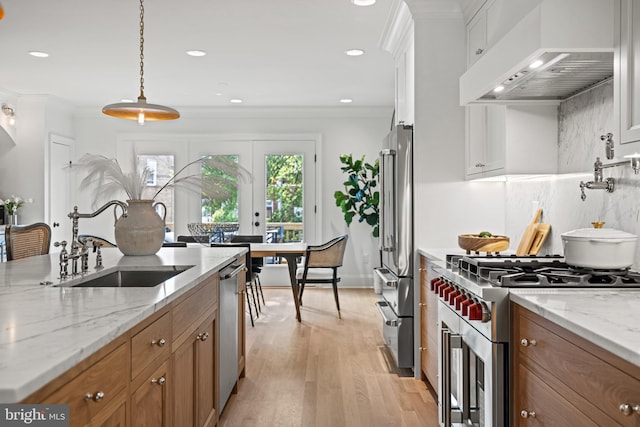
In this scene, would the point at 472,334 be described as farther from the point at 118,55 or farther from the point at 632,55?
Answer: the point at 118,55

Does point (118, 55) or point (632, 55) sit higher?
point (118, 55)

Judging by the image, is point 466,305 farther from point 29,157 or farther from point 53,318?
point 29,157

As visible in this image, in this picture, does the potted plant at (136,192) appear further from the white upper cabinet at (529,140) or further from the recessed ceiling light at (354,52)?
the recessed ceiling light at (354,52)

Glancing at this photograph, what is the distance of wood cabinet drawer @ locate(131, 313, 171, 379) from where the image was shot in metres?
1.42

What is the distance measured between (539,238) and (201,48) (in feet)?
10.8

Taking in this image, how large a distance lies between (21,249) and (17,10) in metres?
1.81

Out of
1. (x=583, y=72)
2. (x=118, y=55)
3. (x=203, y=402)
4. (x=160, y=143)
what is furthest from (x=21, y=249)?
(x=160, y=143)

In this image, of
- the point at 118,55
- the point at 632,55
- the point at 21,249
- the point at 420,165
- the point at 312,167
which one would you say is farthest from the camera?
the point at 312,167

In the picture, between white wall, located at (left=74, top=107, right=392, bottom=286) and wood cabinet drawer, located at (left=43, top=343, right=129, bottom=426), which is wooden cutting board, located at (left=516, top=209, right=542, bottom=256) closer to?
wood cabinet drawer, located at (left=43, top=343, right=129, bottom=426)

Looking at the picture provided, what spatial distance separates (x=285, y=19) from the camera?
402 cm

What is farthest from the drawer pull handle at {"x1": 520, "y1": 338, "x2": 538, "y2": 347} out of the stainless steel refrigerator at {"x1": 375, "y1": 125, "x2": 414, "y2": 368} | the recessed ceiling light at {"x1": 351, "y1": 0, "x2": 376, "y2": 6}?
the recessed ceiling light at {"x1": 351, "y1": 0, "x2": 376, "y2": 6}

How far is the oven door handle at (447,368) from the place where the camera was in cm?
224

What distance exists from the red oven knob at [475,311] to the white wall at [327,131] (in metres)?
5.65

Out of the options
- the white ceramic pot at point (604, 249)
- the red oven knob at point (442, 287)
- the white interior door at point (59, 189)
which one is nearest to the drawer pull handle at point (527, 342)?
the white ceramic pot at point (604, 249)
